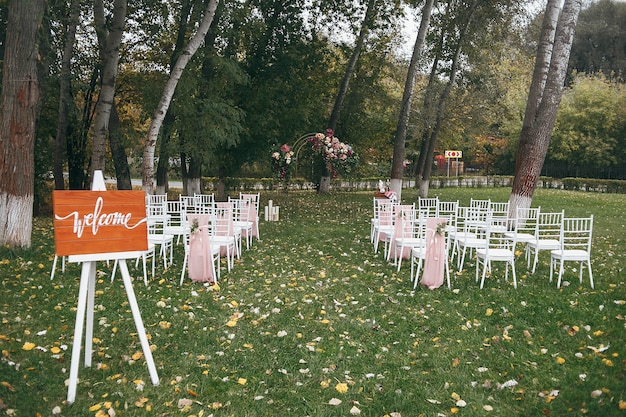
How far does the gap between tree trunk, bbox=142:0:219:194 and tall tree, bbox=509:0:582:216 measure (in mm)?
7887

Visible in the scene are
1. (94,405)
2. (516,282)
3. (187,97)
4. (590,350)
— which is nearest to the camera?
(94,405)

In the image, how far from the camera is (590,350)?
4.88 metres

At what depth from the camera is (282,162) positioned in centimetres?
1447

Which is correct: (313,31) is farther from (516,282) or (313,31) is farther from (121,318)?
(121,318)

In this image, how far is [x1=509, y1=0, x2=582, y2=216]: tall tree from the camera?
11.3m

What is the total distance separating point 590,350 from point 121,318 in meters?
4.99

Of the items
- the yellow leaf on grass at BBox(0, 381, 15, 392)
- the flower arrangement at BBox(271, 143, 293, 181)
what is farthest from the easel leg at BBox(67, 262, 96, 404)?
the flower arrangement at BBox(271, 143, 293, 181)

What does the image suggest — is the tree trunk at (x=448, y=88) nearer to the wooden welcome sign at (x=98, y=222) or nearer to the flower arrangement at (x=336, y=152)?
the flower arrangement at (x=336, y=152)

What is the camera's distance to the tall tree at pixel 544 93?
11.3 meters

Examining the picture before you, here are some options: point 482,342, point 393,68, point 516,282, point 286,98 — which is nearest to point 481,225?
point 516,282

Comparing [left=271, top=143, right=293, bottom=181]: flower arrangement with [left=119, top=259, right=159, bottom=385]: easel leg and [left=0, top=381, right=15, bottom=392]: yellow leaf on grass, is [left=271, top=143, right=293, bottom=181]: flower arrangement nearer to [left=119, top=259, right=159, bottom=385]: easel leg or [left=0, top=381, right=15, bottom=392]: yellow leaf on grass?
[left=119, top=259, right=159, bottom=385]: easel leg

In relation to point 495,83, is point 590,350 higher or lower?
lower

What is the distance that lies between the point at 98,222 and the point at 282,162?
35.4 feet

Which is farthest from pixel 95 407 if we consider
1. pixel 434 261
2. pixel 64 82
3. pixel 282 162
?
pixel 64 82
